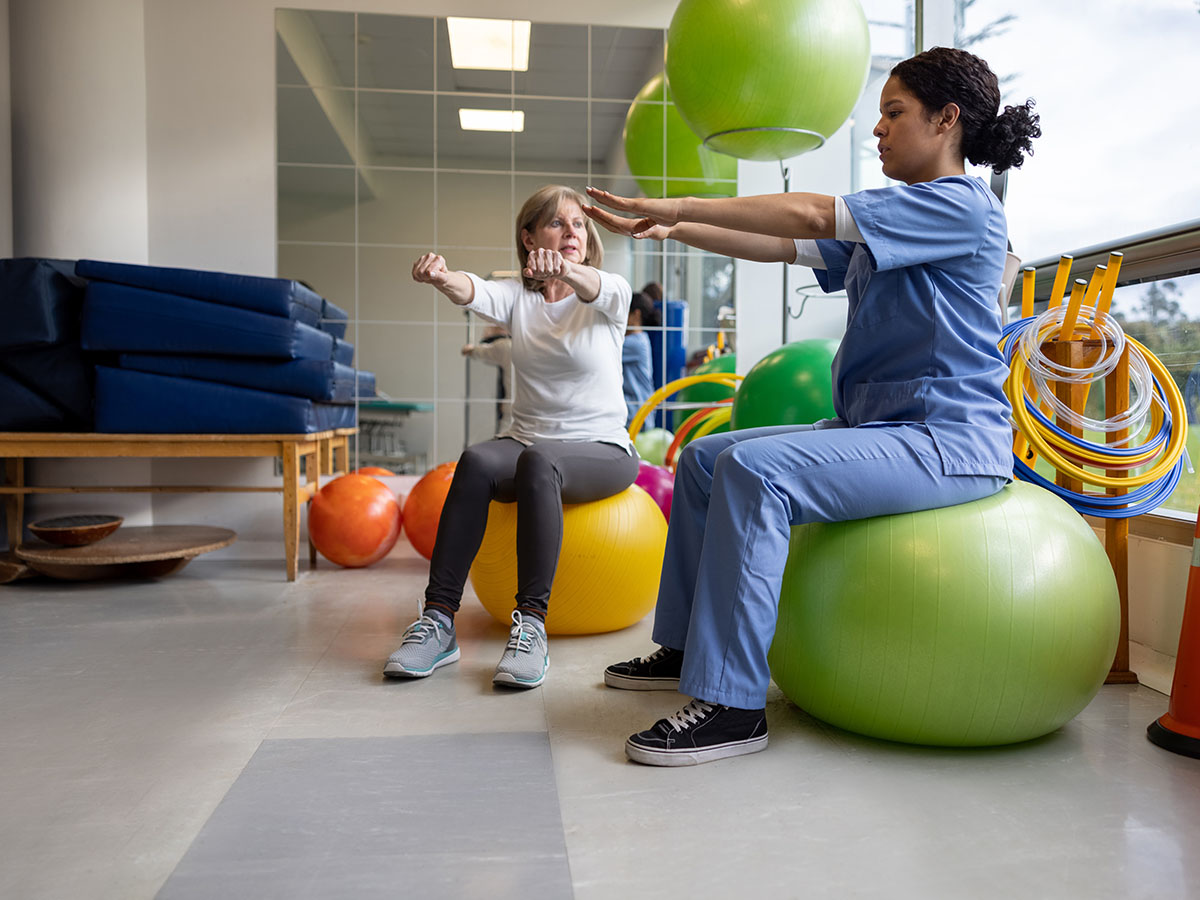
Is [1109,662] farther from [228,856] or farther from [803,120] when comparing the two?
[803,120]

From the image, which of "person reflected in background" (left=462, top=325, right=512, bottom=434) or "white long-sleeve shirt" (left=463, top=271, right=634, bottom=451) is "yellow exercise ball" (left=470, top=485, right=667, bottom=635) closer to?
"white long-sleeve shirt" (left=463, top=271, right=634, bottom=451)

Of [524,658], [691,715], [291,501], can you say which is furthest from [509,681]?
[291,501]

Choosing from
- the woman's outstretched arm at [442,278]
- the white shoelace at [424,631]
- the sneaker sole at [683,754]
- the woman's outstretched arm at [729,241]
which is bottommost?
the sneaker sole at [683,754]

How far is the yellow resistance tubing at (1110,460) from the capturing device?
6.71 feet

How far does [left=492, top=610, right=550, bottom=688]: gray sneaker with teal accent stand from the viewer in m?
1.99

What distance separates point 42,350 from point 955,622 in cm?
312

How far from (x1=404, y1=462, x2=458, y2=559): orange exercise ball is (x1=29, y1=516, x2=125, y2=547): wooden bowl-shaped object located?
102 centimetres

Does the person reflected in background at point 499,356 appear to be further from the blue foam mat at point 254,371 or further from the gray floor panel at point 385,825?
the gray floor panel at point 385,825

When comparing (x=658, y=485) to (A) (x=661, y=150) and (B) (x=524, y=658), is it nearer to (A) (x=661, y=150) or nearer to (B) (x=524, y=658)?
(B) (x=524, y=658)

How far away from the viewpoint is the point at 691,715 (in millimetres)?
1611

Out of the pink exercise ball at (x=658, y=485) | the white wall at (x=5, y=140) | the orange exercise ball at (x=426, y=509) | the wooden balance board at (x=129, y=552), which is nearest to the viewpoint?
the wooden balance board at (x=129, y=552)

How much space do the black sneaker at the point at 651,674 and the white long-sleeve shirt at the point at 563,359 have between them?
Answer: 627 mm

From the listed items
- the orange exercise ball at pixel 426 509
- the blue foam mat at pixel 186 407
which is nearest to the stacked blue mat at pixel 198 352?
the blue foam mat at pixel 186 407

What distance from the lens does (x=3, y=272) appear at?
124 inches
